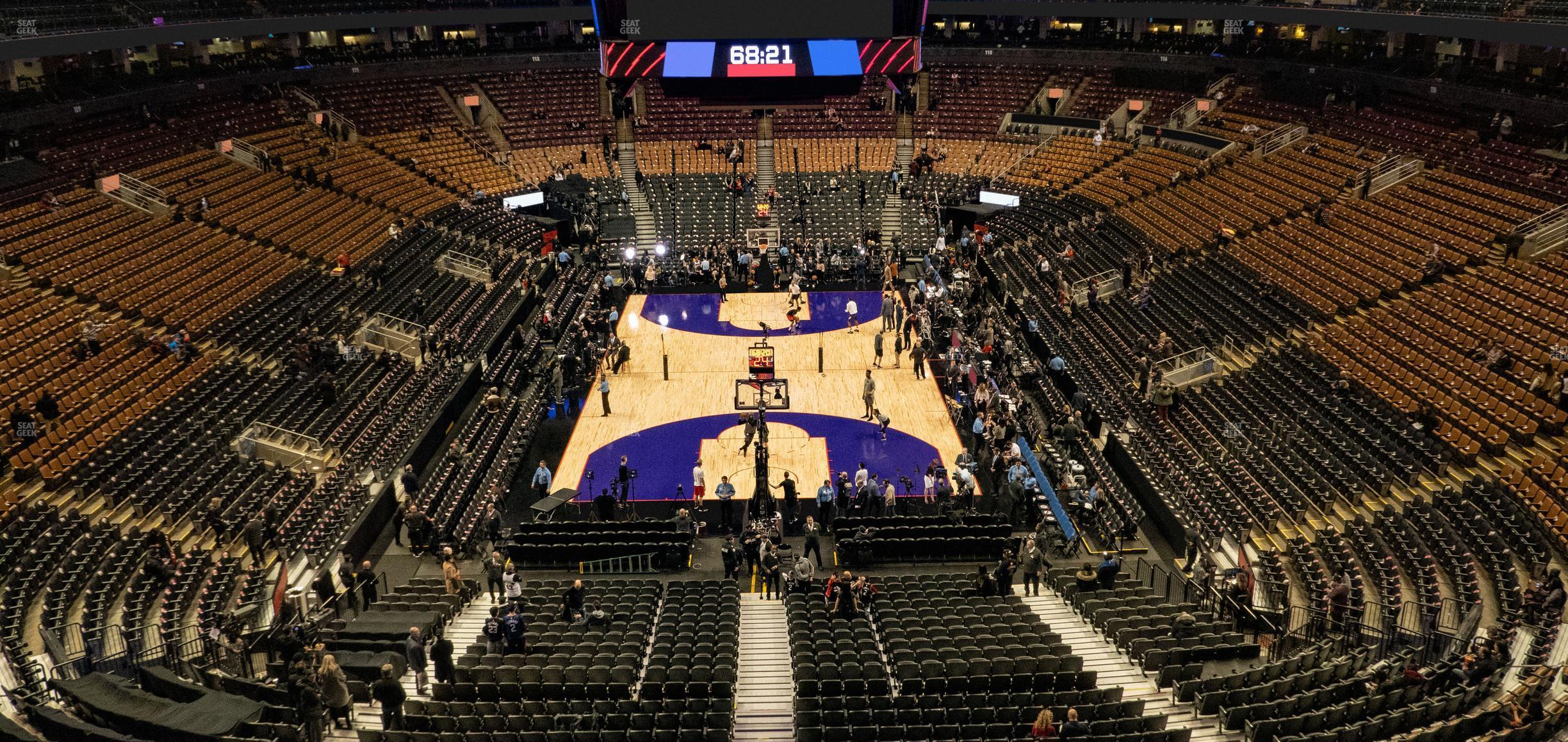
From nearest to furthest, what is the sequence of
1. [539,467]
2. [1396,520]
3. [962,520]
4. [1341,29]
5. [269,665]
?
1. [269,665]
2. [1396,520]
3. [962,520]
4. [539,467]
5. [1341,29]

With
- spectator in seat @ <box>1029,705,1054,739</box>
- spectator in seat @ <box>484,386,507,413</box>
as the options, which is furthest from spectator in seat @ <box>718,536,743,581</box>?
spectator in seat @ <box>484,386,507,413</box>

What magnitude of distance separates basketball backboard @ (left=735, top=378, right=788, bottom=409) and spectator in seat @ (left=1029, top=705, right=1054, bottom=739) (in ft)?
51.5

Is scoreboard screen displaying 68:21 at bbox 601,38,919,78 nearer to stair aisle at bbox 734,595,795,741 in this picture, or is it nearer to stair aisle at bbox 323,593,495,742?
stair aisle at bbox 734,595,795,741

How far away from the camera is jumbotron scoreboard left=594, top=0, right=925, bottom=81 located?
28.2m

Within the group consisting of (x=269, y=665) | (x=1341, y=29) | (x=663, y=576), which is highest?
(x=1341, y=29)

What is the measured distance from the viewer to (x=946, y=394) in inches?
1207

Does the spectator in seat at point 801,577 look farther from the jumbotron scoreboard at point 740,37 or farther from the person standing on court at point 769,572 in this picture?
the jumbotron scoreboard at point 740,37

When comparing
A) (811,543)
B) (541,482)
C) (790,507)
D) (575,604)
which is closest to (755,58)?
(790,507)

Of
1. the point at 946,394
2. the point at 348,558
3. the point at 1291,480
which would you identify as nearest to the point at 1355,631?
the point at 1291,480

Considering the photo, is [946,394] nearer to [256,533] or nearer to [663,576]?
[663,576]

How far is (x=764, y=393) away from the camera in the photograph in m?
29.5

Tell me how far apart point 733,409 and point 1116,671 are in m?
15.2

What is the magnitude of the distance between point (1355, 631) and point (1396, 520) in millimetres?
3982

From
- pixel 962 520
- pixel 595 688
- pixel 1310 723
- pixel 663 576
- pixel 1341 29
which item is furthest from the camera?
pixel 1341 29
